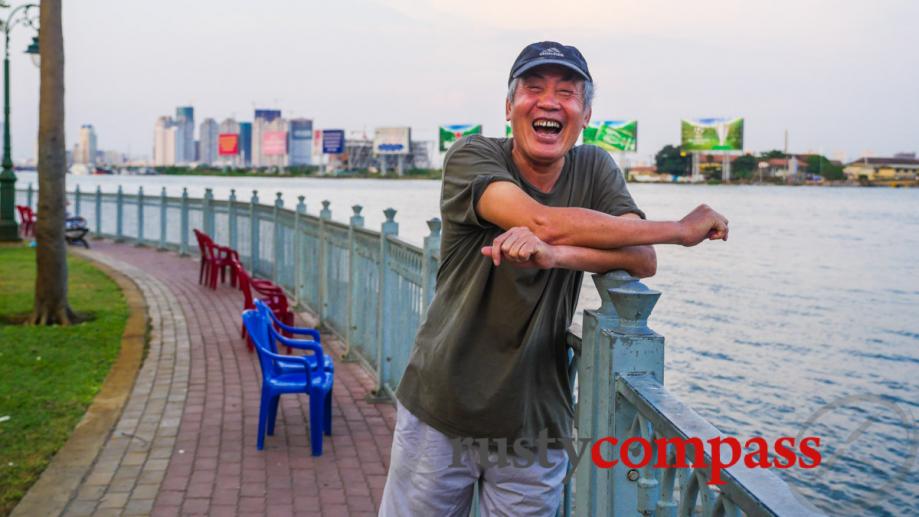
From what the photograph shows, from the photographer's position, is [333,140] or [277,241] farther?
[333,140]

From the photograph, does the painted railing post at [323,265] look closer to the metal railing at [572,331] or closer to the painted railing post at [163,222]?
the metal railing at [572,331]

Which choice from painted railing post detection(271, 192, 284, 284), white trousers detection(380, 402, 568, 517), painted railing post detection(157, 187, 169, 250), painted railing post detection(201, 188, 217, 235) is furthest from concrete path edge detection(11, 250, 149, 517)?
painted railing post detection(157, 187, 169, 250)

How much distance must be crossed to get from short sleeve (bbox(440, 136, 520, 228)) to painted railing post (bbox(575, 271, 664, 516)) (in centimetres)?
40

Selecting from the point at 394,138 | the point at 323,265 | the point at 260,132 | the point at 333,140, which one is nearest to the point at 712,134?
the point at 394,138

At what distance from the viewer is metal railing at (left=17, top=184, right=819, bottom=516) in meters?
1.92

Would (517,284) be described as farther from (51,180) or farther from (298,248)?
(51,180)

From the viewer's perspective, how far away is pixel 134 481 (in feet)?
17.8

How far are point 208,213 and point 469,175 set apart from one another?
52.5 feet

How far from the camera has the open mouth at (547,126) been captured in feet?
8.82

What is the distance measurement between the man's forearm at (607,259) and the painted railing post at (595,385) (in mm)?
40

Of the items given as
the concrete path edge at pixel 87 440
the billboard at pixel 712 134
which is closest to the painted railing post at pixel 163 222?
the concrete path edge at pixel 87 440

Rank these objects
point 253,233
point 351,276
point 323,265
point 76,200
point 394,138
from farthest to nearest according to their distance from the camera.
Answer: point 394,138 < point 76,200 < point 253,233 < point 323,265 < point 351,276

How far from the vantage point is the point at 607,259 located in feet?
8.39

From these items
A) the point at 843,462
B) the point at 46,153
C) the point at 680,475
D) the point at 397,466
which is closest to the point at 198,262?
the point at 46,153
